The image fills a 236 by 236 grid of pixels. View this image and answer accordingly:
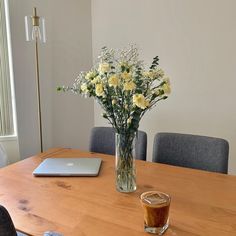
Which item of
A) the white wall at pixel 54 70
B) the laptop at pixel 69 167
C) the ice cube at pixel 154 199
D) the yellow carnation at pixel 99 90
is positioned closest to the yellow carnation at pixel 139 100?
the yellow carnation at pixel 99 90

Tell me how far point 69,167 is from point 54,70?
1.39m

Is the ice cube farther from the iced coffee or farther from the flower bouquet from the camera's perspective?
the flower bouquet

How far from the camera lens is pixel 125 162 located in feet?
4.03

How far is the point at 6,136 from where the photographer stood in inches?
94.9

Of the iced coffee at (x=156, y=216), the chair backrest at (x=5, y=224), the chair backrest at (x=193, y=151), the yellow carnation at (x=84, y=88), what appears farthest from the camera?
the chair backrest at (x=193, y=151)

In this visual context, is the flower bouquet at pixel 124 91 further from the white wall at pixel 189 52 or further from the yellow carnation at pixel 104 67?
the white wall at pixel 189 52

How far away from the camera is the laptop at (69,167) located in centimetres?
144

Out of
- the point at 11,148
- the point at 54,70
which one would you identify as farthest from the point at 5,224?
the point at 54,70

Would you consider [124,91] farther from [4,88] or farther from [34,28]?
[4,88]

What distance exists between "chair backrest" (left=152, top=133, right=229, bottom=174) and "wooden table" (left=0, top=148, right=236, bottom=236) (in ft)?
0.61

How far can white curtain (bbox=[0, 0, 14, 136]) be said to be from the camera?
90.4 inches

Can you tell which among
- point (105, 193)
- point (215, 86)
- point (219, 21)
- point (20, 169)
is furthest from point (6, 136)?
point (219, 21)

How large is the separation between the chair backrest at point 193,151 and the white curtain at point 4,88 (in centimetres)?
134

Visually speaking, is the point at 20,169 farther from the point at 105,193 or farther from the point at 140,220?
the point at 140,220
